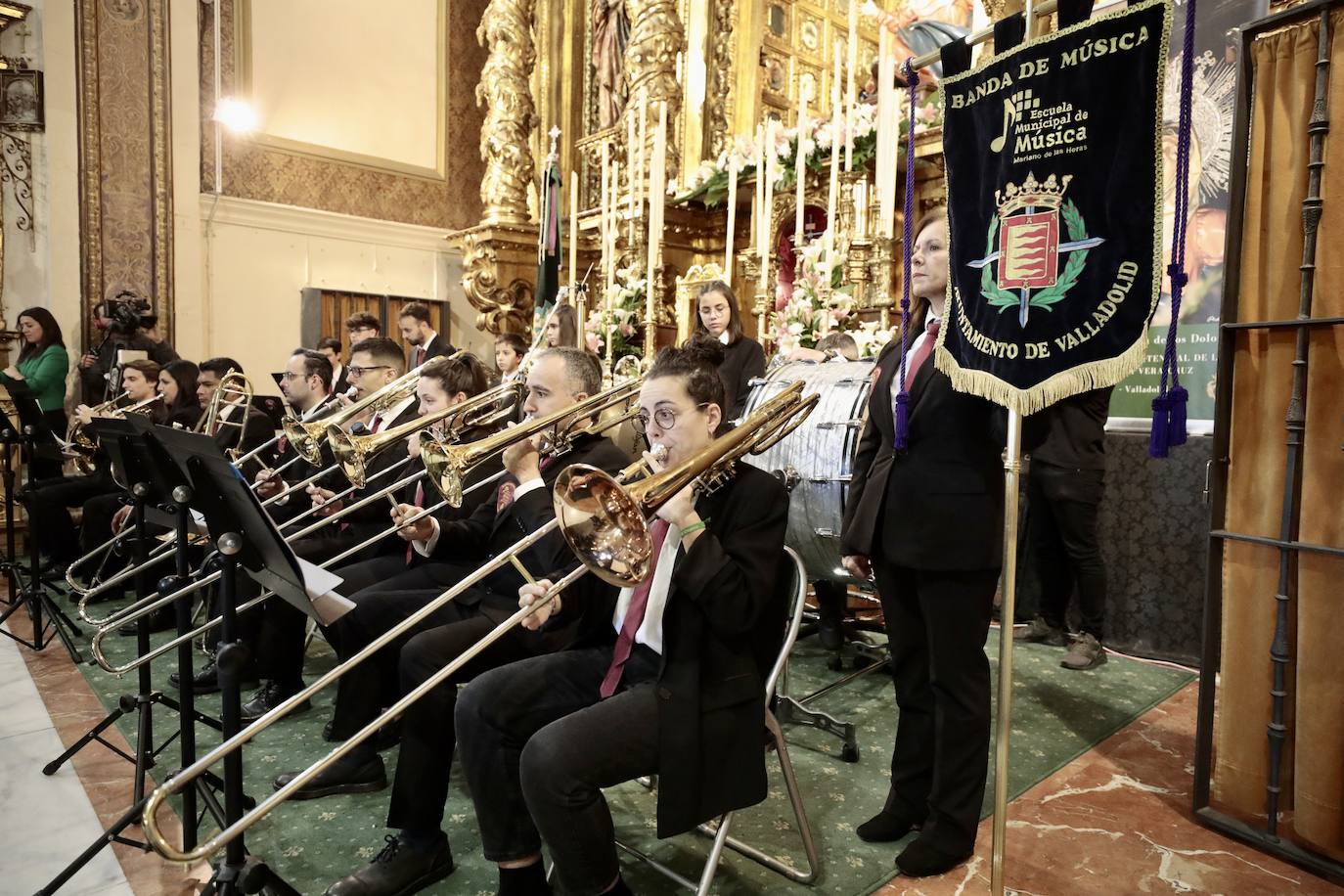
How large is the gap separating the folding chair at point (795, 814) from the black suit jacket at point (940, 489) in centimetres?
30

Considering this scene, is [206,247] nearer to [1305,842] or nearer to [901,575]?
[901,575]

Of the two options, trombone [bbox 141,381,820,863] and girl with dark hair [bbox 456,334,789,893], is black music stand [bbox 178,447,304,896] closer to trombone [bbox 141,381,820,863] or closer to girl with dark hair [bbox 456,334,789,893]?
trombone [bbox 141,381,820,863]

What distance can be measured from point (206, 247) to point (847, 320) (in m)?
6.89

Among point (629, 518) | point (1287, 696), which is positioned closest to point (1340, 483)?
point (1287, 696)

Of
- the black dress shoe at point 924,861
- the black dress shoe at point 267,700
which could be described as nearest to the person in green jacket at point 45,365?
the black dress shoe at point 267,700

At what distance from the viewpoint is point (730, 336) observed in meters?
4.52

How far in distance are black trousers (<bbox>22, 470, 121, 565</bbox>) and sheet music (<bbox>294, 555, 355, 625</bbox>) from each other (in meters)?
4.46

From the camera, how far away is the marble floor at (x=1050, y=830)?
2332 millimetres

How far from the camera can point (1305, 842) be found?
2.46m

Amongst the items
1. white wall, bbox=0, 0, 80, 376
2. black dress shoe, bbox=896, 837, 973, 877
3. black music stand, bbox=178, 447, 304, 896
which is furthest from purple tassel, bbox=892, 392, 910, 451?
white wall, bbox=0, 0, 80, 376

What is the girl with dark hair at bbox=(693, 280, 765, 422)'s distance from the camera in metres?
4.43

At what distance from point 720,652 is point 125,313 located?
731cm

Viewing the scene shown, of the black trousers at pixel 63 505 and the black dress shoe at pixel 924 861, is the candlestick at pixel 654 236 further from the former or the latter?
the black trousers at pixel 63 505

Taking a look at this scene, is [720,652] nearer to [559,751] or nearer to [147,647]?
[559,751]
